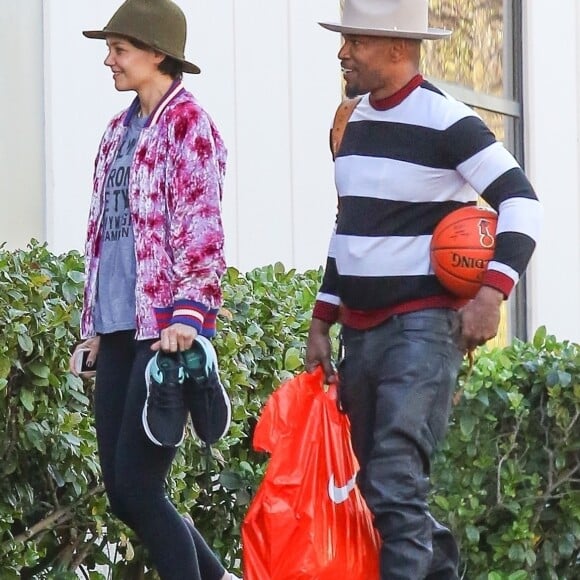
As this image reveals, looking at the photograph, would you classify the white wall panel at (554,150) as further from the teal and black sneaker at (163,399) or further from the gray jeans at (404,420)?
the teal and black sneaker at (163,399)

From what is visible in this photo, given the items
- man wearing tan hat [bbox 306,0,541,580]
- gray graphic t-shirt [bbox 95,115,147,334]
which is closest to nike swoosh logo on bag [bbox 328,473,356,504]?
man wearing tan hat [bbox 306,0,541,580]

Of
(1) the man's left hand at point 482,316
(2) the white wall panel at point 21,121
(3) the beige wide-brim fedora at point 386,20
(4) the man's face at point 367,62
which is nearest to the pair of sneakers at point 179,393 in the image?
(1) the man's left hand at point 482,316

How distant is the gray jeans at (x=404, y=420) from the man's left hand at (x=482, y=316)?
11cm

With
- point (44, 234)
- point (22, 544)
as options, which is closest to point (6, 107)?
point (44, 234)

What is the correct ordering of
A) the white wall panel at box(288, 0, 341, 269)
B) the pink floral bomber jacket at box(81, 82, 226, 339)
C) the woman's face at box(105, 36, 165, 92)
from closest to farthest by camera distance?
the pink floral bomber jacket at box(81, 82, 226, 339)
the woman's face at box(105, 36, 165, 92)
the white wall panel at box(288, 0, 341, 269)

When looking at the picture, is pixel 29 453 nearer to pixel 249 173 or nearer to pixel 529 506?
pixel 529 506

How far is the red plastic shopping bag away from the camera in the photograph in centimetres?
440

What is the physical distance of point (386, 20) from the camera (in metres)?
4.43

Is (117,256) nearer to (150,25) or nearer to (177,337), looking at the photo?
(177,337)

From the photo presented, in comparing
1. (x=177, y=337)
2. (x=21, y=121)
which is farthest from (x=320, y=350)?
(x=21, y=121)

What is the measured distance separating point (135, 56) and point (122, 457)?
1.15 metres

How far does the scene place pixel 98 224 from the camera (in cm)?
461

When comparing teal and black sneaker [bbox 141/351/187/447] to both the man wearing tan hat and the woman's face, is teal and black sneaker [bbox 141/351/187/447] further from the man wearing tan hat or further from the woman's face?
the woman's face

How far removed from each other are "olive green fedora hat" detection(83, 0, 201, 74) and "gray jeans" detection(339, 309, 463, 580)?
3.30ft
